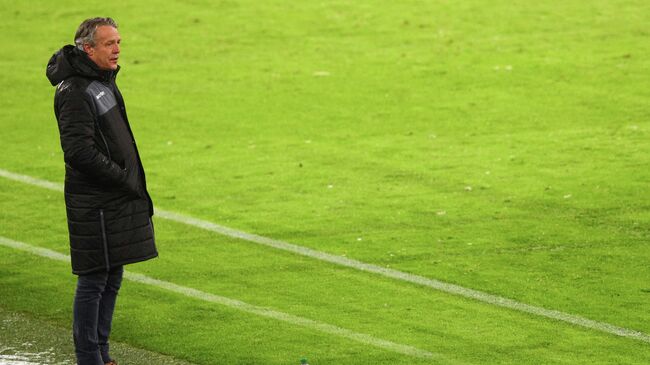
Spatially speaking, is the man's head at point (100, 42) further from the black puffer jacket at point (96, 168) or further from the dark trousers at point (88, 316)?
the dark trousers at point (88, 316)

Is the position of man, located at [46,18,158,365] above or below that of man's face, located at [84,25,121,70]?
below

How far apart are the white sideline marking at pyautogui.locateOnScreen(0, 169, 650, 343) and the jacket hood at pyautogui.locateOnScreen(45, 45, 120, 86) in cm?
285

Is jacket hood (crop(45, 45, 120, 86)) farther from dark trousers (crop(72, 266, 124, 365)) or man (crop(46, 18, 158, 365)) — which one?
dark trousers (crop(72, 266, 124, 365))

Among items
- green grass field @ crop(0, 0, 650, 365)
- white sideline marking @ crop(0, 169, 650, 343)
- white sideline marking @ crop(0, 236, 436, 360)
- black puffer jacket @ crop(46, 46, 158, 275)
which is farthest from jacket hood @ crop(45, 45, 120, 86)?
white sideline marking @ crop(0, 169, 650, 343)

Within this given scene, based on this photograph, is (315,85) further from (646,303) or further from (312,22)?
(646,303)

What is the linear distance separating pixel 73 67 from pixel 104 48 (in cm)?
17

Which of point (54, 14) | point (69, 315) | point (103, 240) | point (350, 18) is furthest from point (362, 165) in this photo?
point (54, 14)

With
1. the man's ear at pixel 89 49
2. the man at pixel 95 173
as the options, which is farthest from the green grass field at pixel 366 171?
the man's ear at pixel 89 49

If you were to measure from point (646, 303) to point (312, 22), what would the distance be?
11002 mm

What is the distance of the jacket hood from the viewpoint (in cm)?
652

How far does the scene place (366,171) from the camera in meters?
12.0

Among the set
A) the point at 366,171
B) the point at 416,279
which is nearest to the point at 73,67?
the point at 416,279

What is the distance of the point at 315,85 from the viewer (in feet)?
50.9

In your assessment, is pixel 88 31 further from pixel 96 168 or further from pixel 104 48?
pixel 96 168
